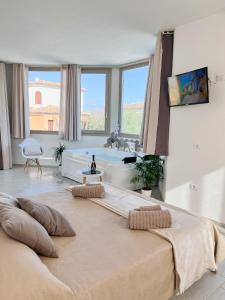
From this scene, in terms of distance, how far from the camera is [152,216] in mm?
1804

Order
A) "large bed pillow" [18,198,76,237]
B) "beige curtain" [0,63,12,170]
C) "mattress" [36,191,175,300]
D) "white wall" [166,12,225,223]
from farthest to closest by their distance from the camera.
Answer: "beige curtain" [0,63,12,170] < "white wall" [166,12,225,223] < "large bed pillow" [18,198,76,237] < "mattress" [36,191,175,300]

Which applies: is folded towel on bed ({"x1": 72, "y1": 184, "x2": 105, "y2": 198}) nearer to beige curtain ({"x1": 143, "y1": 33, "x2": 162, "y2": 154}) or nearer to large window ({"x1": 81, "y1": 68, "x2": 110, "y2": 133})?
beige curtain ({"x1": 143, "y1": 33, "x2": 162, "y2": 154})

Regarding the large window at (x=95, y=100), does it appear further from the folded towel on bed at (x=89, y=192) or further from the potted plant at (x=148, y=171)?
the folded towel on bed at (x=89, y=192)

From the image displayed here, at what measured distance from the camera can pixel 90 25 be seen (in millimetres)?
3502

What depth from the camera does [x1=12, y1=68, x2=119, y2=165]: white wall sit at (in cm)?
609

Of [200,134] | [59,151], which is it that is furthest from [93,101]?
[200,134]

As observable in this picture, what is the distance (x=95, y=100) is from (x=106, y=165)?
8.46ft

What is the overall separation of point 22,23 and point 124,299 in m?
3.72

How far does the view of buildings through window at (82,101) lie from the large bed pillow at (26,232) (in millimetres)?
4667

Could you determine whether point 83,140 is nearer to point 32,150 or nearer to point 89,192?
point 32,150

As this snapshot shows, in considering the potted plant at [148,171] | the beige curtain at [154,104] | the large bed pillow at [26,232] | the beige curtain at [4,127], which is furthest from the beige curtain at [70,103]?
the large bed pillow at [26,232]

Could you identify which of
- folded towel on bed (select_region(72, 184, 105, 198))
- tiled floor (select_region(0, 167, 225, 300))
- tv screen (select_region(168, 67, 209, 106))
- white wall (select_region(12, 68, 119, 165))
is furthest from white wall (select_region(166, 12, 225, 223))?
white wall (select_region(12, 68, 119, 165))

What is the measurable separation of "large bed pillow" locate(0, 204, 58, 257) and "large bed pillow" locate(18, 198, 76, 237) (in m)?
0.19

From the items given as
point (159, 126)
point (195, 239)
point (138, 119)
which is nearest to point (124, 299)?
point (195, 239)
